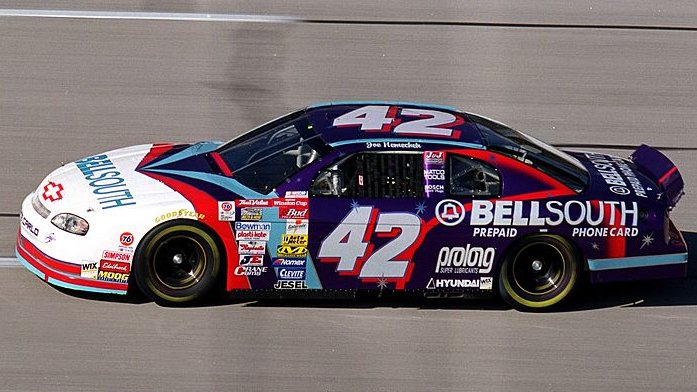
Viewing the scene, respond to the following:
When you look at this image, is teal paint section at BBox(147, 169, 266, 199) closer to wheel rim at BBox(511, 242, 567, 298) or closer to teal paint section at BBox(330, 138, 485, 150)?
teal paint section at BBox(330, 138, 485, 150)

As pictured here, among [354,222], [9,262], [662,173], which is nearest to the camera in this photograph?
[354,222]

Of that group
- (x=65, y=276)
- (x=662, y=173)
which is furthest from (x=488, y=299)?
(x=65, y=276)

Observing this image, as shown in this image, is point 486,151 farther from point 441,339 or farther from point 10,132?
point 10,132

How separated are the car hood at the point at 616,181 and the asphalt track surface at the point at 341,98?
2.65ft

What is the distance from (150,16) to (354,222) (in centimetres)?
665

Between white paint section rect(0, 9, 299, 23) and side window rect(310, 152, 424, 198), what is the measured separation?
596cm

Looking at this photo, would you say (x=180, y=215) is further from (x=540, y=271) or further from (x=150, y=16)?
(x=150, y=16)

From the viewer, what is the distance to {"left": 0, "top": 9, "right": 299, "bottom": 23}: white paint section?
45.0 feet

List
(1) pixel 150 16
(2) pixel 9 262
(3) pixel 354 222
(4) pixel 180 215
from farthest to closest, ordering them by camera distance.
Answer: (1) pixel 150 16 → (2) pixel 9 262 → (3) pixel 354 222 → (4) pixel 180 215

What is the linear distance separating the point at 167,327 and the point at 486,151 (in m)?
2.51

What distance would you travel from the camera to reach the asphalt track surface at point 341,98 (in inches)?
296

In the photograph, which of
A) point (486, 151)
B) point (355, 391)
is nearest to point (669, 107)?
point (486, 151)

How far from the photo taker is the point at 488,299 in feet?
28.3

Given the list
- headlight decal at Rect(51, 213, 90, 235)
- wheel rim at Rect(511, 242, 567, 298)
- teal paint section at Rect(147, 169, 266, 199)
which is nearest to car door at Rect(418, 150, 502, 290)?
wheel rim at Rect(511, 242, 567, 298)
